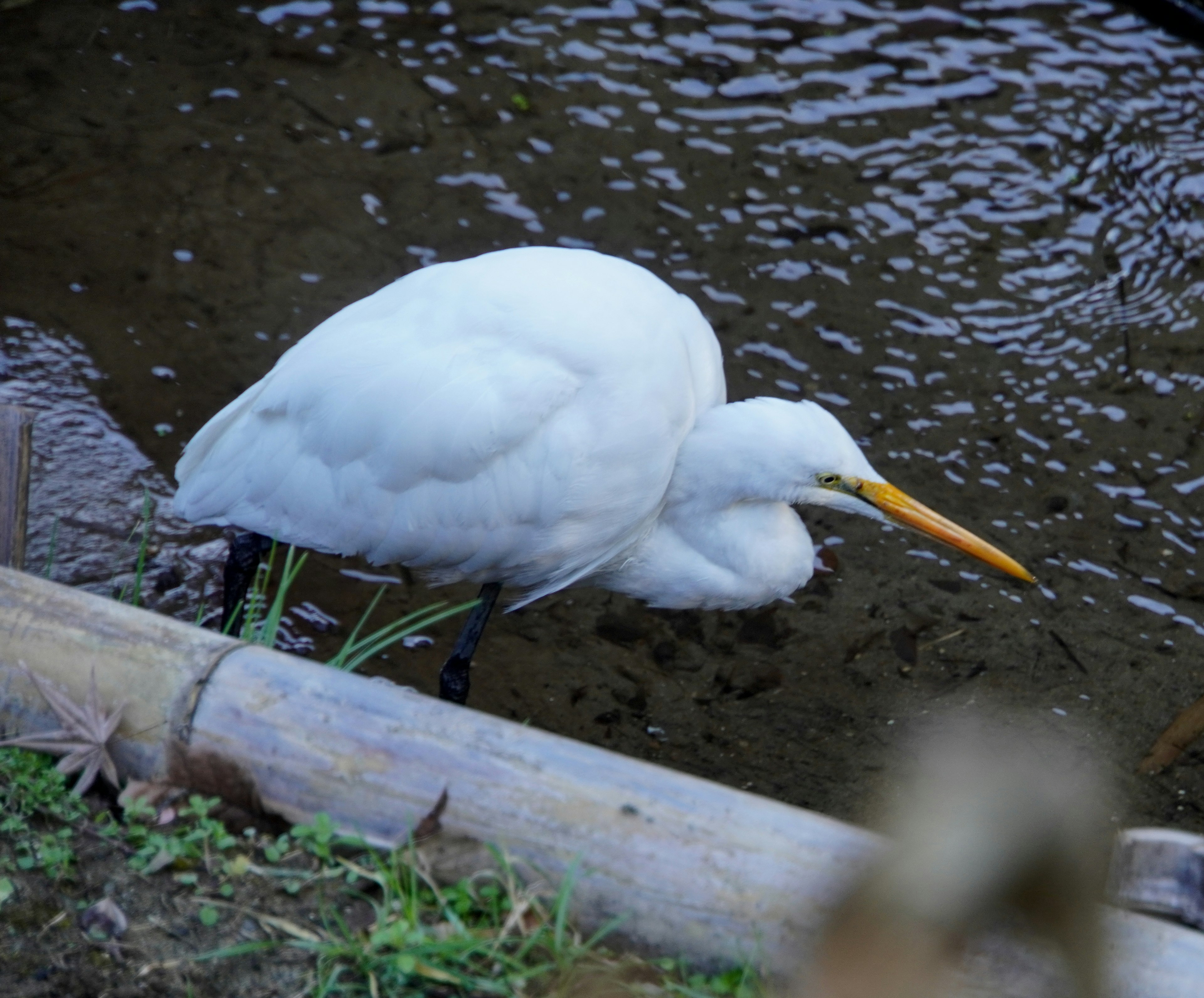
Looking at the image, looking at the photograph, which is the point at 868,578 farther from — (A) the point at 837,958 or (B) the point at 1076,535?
(A) the point at 837,958

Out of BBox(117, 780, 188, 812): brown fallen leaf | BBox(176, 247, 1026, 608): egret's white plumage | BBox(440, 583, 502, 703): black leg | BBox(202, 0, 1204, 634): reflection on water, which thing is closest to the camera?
BBox(117, 780, 188, 812): brown fallen leaf

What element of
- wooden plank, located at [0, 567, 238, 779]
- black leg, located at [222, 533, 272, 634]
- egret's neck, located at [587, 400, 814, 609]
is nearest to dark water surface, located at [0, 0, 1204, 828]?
black leg, located at [222, 533, 272, 634]

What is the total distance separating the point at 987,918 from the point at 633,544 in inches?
71.9

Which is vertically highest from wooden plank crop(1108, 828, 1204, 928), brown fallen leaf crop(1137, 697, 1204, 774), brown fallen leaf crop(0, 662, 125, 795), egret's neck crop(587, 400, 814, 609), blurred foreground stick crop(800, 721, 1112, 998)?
blurred foreground stick crop(800, 721, 1112, 998)

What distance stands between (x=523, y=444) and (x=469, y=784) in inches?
41.7

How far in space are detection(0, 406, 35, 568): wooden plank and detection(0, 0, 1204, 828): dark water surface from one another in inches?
30.9

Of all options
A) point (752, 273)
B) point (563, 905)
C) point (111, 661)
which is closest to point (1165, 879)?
point (563, 905)

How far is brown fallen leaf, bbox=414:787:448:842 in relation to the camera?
1.58 metres

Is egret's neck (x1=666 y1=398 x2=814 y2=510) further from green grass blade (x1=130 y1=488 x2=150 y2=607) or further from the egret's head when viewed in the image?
green grass blade (x1=130 y1=488 x2=150 y2=607)

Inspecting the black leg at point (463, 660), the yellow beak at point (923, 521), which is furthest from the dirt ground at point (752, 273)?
the yellow beak at point (923, 521)

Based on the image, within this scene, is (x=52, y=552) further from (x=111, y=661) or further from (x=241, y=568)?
(x=111, y=661)

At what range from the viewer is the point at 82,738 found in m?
1.68

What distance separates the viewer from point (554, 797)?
5.14 ft

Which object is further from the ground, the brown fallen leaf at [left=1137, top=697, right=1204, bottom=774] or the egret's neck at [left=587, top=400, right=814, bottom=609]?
the egret's neck at [left=587, top=400, right=814, bottom=609]
